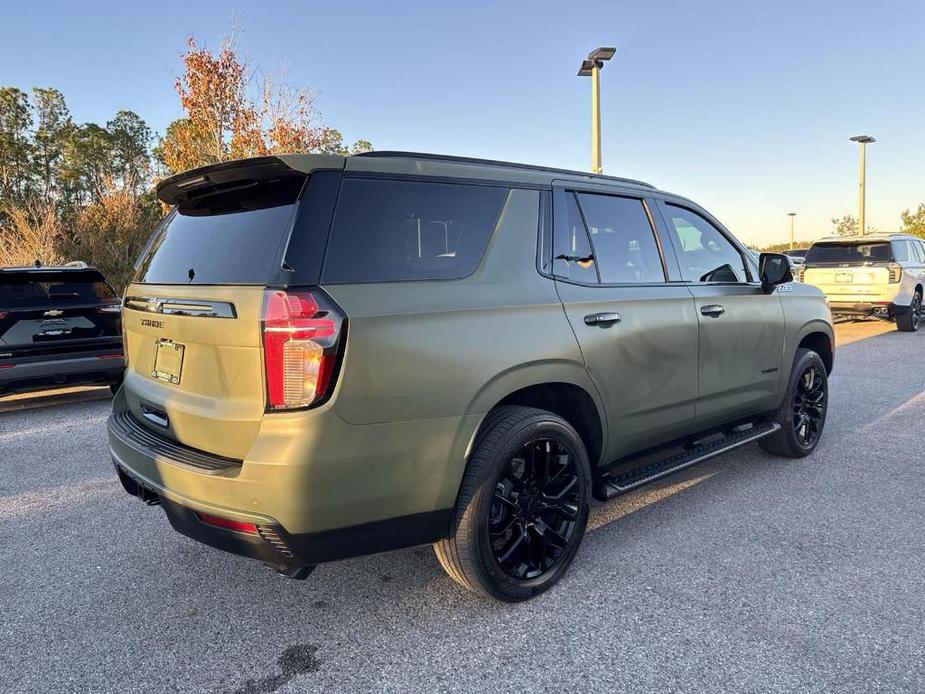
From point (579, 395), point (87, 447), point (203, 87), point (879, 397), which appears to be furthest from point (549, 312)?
point (203, 87)

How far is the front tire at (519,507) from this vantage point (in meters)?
2.55

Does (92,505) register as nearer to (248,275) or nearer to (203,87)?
(248,275)

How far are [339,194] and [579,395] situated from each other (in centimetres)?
145

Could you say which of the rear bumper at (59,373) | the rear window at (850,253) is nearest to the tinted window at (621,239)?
the rear bumper at (59,373)

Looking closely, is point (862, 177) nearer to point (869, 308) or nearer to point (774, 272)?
point (869, 308)

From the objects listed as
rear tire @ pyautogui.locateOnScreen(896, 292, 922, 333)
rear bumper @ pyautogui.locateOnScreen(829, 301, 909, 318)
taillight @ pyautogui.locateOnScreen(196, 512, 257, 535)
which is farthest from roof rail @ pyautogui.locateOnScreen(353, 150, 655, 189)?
rear tire @ pyautogui.locateOnScreen(896, 292, 922, 333)

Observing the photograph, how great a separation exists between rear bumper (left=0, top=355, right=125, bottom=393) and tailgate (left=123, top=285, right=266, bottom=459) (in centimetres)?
421

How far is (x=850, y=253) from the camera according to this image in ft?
41.4

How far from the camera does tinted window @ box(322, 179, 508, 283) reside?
233cm

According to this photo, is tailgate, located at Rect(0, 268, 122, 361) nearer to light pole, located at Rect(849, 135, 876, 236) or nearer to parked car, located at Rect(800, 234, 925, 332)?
parked car, located at Rect(800, 234, 925, 332)

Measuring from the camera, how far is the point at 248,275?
2.34m

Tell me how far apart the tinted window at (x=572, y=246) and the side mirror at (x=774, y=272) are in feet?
5.62

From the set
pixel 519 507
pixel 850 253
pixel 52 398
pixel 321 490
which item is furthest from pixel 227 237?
pixel 850 253

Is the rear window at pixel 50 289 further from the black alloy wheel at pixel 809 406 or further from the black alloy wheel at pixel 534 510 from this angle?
the black alloy wheel at pixel 809 406
